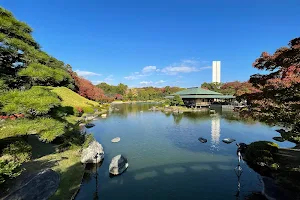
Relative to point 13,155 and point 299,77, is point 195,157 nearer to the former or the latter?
point 299,77

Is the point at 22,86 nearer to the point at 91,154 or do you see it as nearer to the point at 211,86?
the point at 91,154

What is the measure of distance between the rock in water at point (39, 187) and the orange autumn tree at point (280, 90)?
7017 millimetres

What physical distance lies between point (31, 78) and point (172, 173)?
22.6ft

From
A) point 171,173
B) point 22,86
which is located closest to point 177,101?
point 171,173

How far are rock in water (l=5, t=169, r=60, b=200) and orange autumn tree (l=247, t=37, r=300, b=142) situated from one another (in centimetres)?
702

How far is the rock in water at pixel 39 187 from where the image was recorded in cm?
514

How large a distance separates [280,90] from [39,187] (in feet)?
25.2

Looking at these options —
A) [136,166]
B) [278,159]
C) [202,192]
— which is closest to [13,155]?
[136,166]

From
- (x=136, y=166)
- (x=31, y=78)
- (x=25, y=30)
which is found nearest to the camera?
(x=31, y=78)

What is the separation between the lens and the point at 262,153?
862 cm

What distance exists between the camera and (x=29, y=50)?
543cm

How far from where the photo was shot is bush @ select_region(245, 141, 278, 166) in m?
8.36

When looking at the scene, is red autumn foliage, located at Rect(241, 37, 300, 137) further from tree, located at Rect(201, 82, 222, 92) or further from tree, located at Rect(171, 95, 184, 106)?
tree, located at Rect(201, 82, 222, 92)

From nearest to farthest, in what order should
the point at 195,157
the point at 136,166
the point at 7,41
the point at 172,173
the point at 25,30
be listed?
the point at 7,41 → the point at 25,30 → the point at 172,173 → the point at 136,166 → the point at 195,157
